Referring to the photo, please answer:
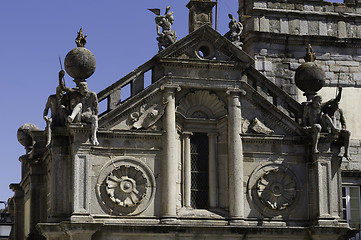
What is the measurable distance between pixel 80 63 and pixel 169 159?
130 inches

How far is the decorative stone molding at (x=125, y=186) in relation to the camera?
26672 millimetres

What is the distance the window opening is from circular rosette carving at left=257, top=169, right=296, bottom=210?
1.41 m

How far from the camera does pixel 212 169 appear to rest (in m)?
27.7

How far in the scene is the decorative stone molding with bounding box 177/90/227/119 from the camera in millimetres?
27875

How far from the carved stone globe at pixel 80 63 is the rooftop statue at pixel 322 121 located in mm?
5873

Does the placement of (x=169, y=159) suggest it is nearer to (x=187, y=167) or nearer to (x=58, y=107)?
(x=187, y=167)

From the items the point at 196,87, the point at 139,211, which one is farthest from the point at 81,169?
the point at 196,87

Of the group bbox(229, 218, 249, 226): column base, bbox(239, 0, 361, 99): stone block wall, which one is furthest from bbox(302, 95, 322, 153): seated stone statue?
bbox(239, 0, 361, 99): stone block wall

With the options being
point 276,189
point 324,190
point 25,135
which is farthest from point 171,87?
point 25,135

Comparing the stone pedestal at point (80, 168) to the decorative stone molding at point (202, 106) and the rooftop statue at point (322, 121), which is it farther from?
the rooftop statue at point (322, 121)

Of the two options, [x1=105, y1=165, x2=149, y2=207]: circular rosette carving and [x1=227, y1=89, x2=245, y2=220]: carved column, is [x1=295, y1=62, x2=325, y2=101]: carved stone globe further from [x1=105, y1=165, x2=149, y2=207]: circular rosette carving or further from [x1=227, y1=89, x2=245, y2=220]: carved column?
[x1=105, y1=165, x2=149, y2=207]: circular rosette carving

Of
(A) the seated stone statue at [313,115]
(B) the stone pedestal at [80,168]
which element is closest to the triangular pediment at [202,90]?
(A) the seated stone statue at [313,115]

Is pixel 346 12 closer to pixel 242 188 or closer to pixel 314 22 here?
pixel 314 22

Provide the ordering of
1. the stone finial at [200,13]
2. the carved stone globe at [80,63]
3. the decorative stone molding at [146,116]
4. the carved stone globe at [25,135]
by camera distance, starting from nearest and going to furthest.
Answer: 1. the carved stone globe at [80,63]
2. the decorative stone molding at [146,116]
3. the stone finial at [200,13]
4. the carved stone globe at [25,135]
